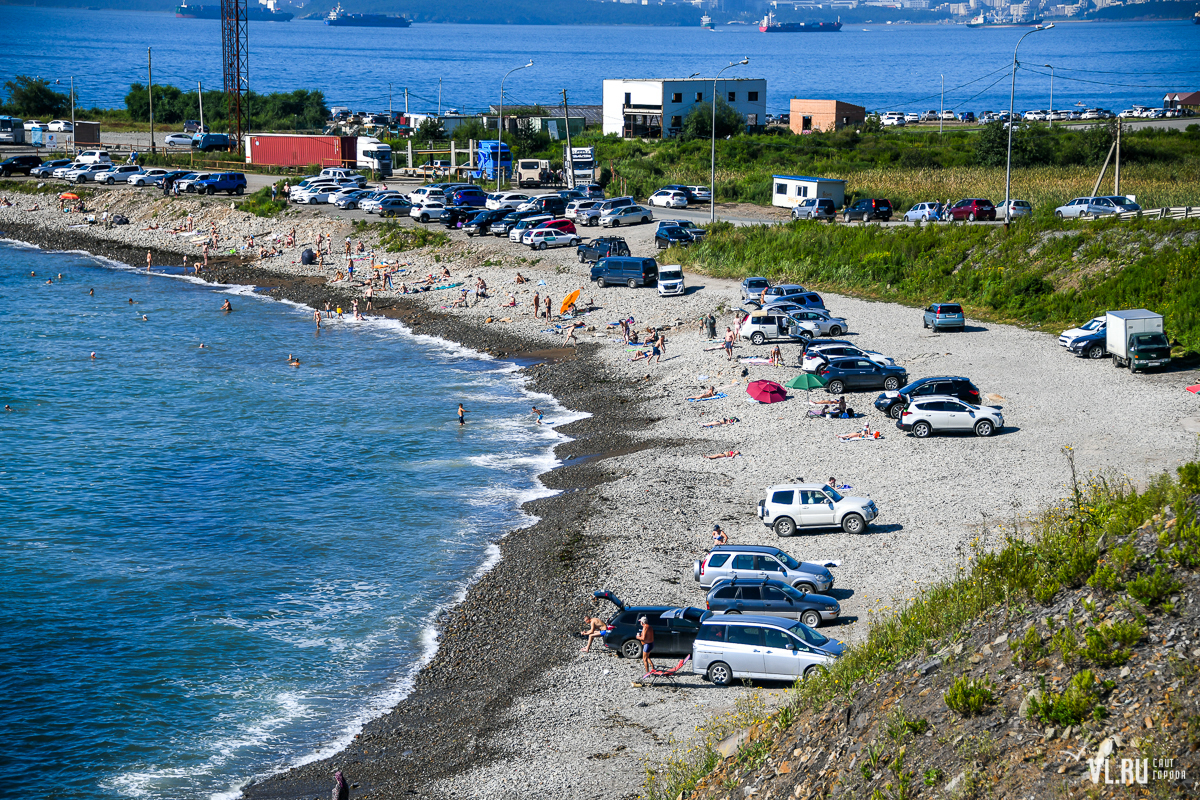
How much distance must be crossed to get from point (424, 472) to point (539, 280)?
24.7 metres

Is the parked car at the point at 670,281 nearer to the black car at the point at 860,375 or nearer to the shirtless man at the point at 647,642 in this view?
the black car at the point at 860,375

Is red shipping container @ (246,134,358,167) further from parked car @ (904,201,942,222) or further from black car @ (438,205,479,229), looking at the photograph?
parked car @ (904,201,942,222)

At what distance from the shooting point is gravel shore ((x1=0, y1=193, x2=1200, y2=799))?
2031cm

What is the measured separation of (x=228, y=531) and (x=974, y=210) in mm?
47614

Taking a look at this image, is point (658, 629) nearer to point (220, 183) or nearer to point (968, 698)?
point (968, 698)

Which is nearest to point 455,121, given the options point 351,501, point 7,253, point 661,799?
point 7,253

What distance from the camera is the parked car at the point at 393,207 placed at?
2960 inches

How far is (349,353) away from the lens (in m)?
53.8

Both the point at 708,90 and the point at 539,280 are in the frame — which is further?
the point at 708,90

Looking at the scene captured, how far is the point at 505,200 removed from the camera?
73.4 meters

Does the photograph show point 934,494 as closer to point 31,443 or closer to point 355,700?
point 355,700

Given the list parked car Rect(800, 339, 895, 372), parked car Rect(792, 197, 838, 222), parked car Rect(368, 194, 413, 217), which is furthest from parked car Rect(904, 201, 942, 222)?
parked car Rect(368, 194, 413, 217)

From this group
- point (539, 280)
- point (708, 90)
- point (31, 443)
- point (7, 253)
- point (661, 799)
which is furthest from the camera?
point (708, 90)

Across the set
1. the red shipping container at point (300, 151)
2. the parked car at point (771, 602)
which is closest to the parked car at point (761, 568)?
the parked car at point (771, 602)
